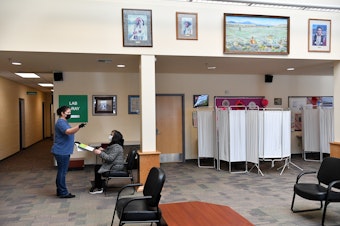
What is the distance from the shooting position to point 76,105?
794 centimetres

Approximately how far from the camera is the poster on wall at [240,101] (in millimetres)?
8812

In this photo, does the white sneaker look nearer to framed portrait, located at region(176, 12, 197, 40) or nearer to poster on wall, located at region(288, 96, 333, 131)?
framed portrait, located at region(176, 12, 197, 40)

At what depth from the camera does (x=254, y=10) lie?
5918 mm

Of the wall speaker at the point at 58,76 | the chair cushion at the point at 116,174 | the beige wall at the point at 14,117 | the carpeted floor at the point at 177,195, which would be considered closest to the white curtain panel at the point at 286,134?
the carpeted floor at the point at 177,195

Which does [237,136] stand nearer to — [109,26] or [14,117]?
[109,26]

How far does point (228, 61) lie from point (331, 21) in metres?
2.33

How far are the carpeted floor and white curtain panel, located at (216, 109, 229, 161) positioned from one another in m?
0.44

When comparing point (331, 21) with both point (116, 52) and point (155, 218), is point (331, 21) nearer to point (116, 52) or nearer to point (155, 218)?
point (116, 52)

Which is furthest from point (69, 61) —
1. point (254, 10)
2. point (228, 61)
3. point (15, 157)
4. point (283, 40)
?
point (15, 157)

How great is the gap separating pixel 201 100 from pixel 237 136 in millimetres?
2074

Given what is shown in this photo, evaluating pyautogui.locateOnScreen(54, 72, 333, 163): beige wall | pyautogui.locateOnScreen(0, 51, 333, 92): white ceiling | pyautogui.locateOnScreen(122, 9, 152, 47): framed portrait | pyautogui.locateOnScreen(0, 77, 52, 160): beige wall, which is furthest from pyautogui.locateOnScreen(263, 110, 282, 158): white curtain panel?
pyautogui.locateOnScreen(0, 77, 52, 160): beige wall

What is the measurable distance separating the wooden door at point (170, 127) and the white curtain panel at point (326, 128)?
396cm

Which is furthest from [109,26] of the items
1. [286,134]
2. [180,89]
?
[286,134]

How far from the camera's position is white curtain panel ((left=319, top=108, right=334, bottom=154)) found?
8.22 meters
